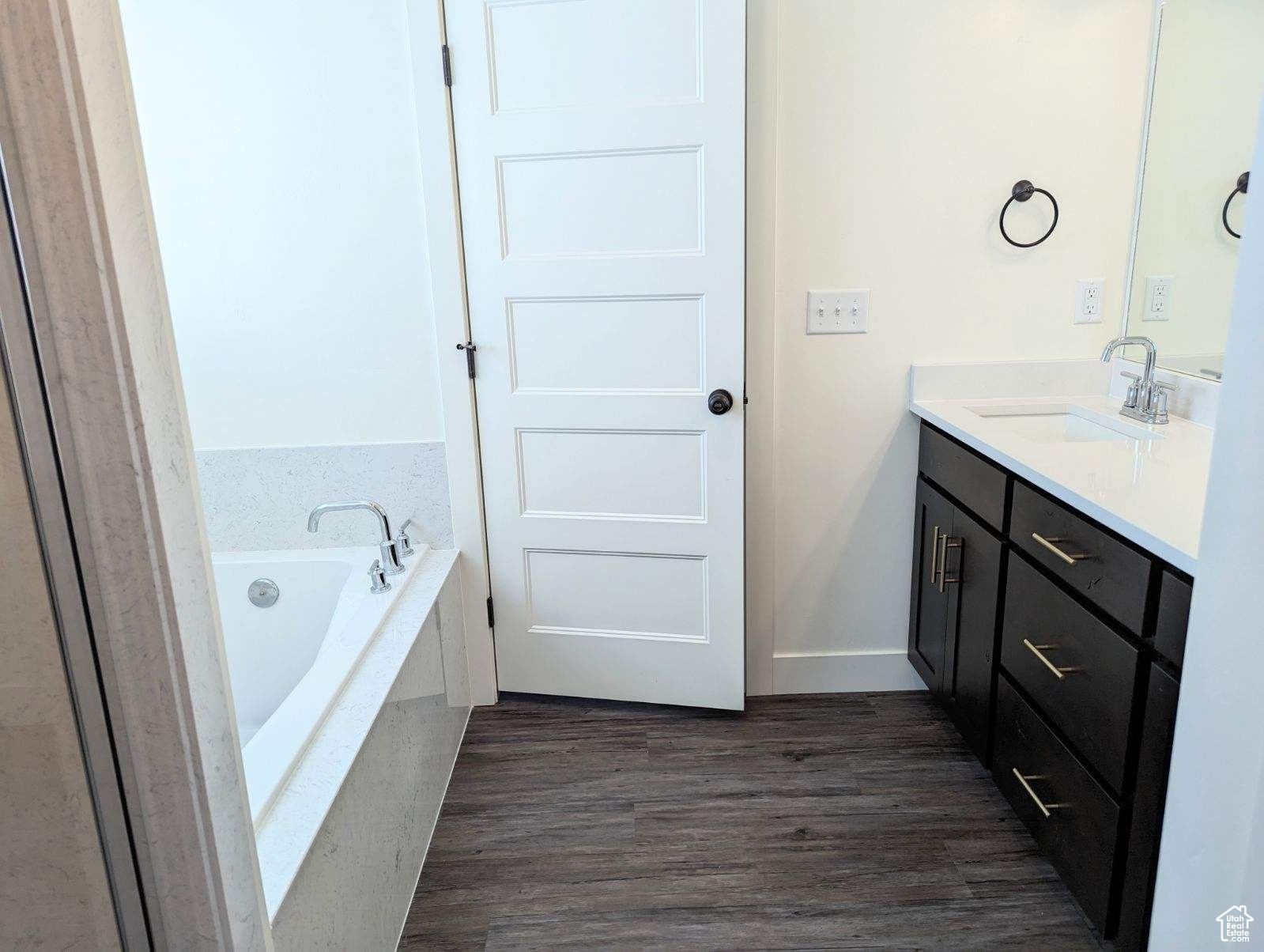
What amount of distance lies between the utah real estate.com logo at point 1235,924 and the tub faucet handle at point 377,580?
5.82 feet

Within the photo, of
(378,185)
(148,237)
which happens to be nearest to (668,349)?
(378,185)

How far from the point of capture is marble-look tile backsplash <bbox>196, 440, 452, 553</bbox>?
2420 millimetres

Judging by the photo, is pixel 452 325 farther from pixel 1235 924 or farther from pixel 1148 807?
pixel 1235 924

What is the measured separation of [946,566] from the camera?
2.22m

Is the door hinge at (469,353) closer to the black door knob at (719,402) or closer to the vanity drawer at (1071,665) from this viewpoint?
the black door knob at (719,402)

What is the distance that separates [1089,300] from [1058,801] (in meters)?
1.33

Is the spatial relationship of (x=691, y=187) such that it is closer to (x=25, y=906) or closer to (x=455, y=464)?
(x=455, y=464)

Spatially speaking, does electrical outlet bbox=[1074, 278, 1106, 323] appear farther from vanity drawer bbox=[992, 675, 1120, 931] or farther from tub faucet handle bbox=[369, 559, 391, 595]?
tub faucet handle bbox=[369, 559, 391, 595]

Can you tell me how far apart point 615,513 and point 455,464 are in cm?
46

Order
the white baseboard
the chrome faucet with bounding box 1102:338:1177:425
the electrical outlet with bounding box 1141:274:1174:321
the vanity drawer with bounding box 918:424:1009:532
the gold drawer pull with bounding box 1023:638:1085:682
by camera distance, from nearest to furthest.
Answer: the gold drawer pull with bounding box 1023:638:1085:682 → the vanity drawer with bounding box 918:424:1009:532 → the chrome faucet with bounding box 1102:338:1177:425 → the electrical outlet with bounding box 1141:274:1174:321 → the white baseboard

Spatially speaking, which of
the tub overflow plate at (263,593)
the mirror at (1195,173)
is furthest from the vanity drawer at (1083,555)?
the tub overflow plate at (263,593)

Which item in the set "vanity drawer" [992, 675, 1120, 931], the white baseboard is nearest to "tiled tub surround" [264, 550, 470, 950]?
the white baseboard

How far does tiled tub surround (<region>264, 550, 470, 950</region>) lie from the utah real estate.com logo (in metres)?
1.18

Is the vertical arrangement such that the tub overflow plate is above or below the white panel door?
below
